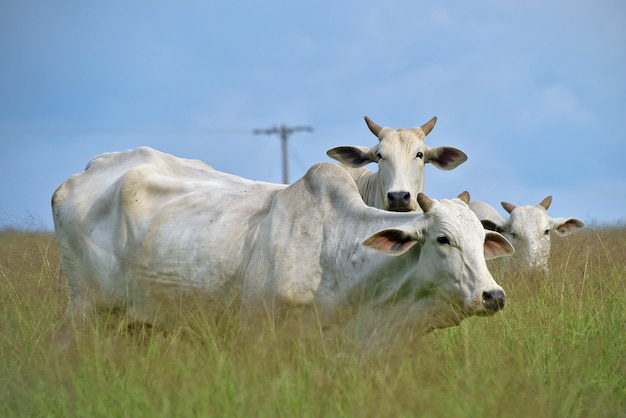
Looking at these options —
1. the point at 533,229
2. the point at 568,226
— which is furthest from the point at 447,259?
the point at 568,226

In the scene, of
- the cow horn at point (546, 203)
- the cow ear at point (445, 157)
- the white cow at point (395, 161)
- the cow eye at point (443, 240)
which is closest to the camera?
the cow eye at point (443, 240)

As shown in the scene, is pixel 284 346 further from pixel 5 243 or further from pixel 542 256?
pixel 5 243

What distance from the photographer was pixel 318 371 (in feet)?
17.1

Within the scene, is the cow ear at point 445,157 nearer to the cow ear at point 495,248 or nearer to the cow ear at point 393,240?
the cow ear at point 495,248

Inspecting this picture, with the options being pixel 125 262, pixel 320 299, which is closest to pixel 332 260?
pixel 320 299

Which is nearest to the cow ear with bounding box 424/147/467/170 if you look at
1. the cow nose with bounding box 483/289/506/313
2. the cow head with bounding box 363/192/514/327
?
the cow head with bounding box 363/192/514/327

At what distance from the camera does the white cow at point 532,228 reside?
1088cm

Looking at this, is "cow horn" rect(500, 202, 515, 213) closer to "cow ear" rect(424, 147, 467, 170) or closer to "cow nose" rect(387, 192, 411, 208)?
"cow ear" rect(424, 147, 467, 170)

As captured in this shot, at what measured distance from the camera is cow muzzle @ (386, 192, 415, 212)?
9.13 meters

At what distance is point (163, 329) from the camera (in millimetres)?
7305

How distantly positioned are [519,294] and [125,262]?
3.73 m

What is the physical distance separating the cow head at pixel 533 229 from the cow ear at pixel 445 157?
1.35 meters

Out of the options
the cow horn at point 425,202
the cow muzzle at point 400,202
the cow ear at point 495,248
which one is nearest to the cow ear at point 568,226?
the cow muzzle at point 400,202

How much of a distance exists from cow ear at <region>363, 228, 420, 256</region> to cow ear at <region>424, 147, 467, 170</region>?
4386 mm
